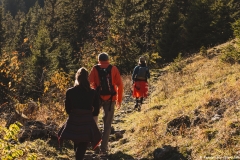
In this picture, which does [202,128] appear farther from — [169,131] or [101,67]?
[101,67]

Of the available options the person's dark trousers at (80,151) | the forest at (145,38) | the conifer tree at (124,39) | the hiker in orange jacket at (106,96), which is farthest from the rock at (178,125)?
the conifer tree at (124,39)

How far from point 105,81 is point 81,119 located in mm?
1589

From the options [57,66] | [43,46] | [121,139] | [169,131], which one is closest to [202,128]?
[169,131]

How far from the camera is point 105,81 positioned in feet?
22.0

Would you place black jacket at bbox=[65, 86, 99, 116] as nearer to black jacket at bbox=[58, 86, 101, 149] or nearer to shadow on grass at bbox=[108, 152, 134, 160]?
black jacket at bbox=[58, 86, 101, 149]

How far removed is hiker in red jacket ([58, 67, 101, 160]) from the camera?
523cm

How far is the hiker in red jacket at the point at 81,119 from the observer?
523 cm

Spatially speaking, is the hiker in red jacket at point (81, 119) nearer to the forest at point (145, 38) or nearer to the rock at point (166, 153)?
the rock at point (166, 153)

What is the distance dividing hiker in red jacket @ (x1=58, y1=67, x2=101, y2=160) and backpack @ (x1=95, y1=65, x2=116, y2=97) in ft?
3.94

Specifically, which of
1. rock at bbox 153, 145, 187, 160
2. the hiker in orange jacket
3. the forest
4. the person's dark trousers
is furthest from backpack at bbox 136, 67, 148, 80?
the forest

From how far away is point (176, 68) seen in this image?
55.9 ft

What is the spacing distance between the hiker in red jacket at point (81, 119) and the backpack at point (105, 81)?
1.20 m

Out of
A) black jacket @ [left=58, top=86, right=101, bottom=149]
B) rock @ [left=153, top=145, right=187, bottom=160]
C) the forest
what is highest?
the forest

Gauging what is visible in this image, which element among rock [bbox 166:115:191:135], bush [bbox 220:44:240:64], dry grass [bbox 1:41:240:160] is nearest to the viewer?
dry grass [bbox 1:41:240:160]
